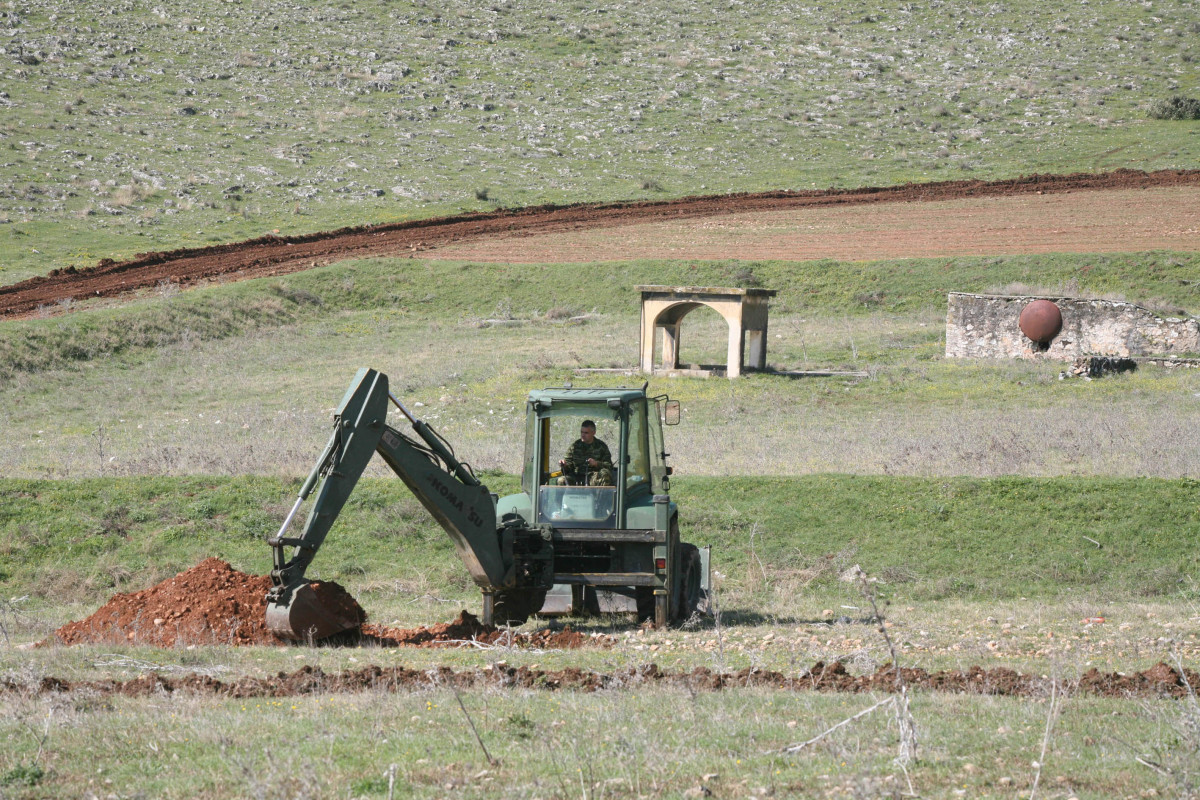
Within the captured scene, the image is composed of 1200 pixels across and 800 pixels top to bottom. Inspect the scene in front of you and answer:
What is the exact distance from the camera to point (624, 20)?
74250 mm

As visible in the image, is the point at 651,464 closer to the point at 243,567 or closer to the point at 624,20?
the point at 243,567

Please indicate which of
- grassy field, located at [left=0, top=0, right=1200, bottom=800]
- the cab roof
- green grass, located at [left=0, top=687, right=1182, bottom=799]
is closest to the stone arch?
grassy field, located at [left=0, top=0, right=1200, bottom=800]

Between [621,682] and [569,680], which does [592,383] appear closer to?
[569,680]

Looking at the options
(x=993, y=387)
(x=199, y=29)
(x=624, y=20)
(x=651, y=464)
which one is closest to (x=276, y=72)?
(x=199, y=29)

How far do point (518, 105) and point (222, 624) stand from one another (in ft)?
171

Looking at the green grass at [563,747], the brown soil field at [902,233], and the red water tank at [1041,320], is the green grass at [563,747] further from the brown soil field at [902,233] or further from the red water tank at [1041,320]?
the brown soil field at [902,233]

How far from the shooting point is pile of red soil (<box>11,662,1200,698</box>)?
28.5 feet

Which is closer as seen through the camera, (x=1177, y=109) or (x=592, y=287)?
(x=592, y=287)

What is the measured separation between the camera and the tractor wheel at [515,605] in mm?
12180

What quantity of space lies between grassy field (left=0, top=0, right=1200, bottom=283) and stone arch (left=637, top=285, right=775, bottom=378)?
1901 cm

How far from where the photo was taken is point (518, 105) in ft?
199

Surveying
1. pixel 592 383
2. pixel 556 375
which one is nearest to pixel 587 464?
pixel 592 383

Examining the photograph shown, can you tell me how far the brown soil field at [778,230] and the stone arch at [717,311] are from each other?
36.5 ft

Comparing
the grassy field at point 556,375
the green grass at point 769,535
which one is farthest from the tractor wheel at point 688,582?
the grassy field at point 556,375
